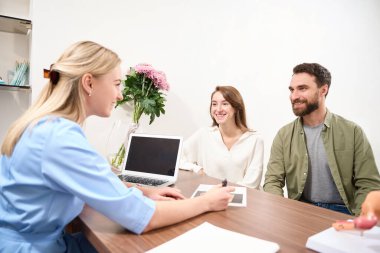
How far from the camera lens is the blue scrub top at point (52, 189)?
2.36 ft

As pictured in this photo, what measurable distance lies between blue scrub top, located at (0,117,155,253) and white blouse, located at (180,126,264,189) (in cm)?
98

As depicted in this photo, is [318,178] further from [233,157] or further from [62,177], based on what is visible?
[62,177]

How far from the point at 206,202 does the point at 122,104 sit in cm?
151

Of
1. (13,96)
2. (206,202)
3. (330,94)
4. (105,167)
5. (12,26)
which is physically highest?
(12,26)

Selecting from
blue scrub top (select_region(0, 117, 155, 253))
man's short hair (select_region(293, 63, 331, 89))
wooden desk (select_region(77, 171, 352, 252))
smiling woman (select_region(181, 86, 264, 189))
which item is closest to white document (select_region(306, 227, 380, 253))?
wooden desk (select_region(77, 171, 352, 252))

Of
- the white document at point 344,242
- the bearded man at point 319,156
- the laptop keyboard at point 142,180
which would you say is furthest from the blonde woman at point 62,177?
the bearded man at point 319,156

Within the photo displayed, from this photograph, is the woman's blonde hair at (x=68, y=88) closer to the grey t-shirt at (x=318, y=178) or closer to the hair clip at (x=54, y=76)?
the hair clip at (x=54, y=76)

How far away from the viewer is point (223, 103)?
201 cm

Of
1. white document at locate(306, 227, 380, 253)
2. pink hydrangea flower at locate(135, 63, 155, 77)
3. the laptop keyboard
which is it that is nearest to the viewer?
white document at locate(306, 227, 380, 253)

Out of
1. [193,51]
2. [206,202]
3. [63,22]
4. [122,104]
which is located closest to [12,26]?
[63,22]

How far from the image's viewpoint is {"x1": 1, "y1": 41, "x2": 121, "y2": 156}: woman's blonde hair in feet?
2.76

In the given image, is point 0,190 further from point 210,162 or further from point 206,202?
point 210,162

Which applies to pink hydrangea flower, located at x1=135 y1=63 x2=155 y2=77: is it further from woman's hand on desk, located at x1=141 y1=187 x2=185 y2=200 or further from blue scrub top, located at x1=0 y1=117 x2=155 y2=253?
blue scrub top, located at x1=0 y1=117 x2=155 y2=253

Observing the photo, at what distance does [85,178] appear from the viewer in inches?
28.5
